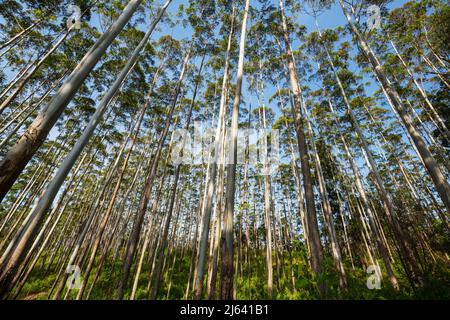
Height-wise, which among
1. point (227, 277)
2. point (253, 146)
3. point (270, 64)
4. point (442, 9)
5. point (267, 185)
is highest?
point (442, 9)

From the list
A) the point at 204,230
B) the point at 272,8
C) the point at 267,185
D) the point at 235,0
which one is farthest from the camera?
the point at 267,185

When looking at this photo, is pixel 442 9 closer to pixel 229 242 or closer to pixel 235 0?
pixel 235 0

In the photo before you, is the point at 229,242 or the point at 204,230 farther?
the point at 204,230

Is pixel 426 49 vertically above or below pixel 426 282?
above

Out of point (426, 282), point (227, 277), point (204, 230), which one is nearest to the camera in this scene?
point (227, 277)

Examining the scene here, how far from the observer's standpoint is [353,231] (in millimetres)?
15812

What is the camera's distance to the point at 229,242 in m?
3.42

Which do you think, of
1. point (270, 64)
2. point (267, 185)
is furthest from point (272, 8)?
point (267, 185)

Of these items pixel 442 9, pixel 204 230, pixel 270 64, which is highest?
pixel 442 9

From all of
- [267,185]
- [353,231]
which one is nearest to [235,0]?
[267,185]

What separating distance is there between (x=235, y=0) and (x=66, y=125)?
13.7 meters

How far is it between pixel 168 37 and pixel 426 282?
49.0 ft
